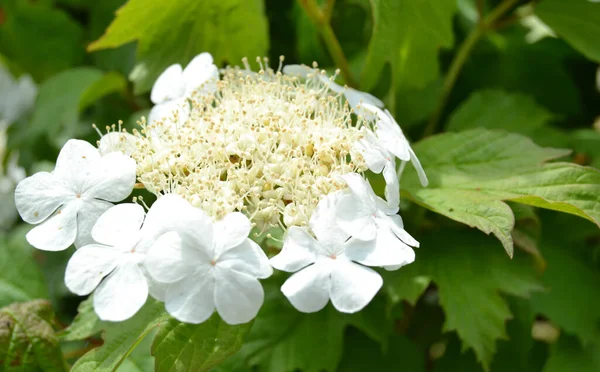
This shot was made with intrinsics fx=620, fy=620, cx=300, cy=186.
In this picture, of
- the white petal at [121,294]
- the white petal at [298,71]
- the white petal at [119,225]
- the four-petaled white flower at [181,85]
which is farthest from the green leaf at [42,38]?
the white petal at [121,294]

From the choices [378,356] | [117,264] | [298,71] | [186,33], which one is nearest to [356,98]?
[298,71]

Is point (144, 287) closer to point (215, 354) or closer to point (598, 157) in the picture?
point (215, 354)

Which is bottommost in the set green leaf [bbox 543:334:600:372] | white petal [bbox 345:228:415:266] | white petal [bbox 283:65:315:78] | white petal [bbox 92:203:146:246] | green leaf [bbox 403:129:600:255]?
green leaf [bbox 543:334:600:372]

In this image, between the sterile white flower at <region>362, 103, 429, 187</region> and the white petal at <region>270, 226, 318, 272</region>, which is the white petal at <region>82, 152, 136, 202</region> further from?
the sterile white flower at <region>362, 103, 429, 187</region>

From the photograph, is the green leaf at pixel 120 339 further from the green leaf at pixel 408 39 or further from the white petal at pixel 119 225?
the green leaf at pixel 408 39

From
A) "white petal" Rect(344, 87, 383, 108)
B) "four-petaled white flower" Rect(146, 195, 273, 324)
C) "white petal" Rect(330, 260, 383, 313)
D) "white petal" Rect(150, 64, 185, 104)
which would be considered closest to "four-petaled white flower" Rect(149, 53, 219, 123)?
"white petal" Rect(150, 64, 185, 104)
